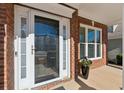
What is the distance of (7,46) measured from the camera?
4438mm

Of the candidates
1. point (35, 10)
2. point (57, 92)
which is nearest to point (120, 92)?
point (57, 92)

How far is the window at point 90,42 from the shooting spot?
978cm

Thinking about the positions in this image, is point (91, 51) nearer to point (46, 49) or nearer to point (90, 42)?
point (90, 42)

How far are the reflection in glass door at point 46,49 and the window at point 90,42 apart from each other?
3.48 meters

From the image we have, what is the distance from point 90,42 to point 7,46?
270 inches

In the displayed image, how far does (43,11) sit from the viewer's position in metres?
5.77

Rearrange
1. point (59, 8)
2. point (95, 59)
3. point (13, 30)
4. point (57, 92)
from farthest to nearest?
point (95, 59) → point (59, 8) → point (13, 30) → point (57, 92)

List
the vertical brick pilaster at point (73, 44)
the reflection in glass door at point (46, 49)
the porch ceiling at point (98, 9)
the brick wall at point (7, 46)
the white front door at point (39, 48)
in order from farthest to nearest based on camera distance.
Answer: the vertical brick pilaster at point (73, 44), the porch ceiling at point (98, 9), the reflection in glass door at point (46, 49), the white front door at point (39, 48), the brick wall at point (7, 46)

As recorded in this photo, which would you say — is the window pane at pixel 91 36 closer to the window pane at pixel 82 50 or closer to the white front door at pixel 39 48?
the window pane at pixel 82 50

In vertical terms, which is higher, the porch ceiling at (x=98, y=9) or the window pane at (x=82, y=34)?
the porch ceiling at (x=98, y=9)

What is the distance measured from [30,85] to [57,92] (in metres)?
2.94

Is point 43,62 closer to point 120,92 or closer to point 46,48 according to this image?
point 46,48


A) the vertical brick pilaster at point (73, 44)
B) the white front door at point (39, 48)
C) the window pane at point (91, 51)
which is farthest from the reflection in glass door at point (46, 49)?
the window pane at point (91, 51)

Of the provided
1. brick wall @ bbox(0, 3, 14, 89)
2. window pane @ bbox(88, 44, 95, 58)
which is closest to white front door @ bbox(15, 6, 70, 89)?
brick wall @ bbox(0, 3, 14, 89)
